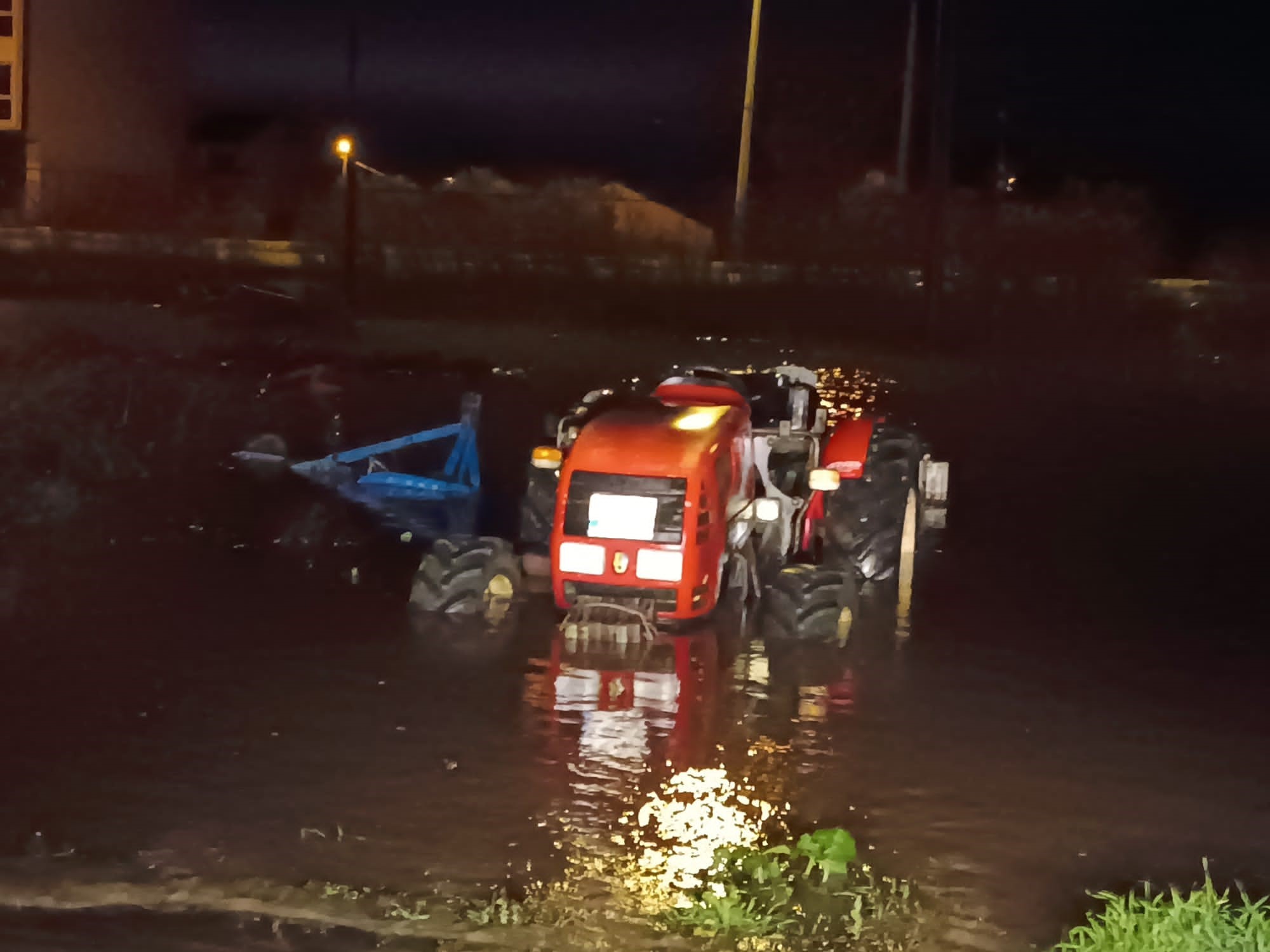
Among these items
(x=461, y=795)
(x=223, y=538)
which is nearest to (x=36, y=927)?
(x=461, y=795)

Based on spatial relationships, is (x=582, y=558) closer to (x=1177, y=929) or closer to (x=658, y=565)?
(x=658, y=565)

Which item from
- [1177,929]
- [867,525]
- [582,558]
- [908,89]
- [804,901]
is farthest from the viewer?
[908,89]

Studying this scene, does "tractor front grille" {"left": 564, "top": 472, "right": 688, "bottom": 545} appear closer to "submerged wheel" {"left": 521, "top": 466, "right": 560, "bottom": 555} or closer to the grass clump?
"submerged wheel" {"left": 521, "top": 466, "right": 560, "bottom": 555}

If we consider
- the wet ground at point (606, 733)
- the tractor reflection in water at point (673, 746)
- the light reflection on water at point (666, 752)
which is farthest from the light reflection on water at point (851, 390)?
the light reflection on water at point (666, 752)

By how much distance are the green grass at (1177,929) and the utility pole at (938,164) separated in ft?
86.8

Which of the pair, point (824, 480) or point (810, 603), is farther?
point (824, 480)

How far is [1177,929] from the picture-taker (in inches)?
235

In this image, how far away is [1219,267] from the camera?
54031mm

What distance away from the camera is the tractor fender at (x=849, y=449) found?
12.7 meters

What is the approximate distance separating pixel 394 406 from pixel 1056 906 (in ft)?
56.9

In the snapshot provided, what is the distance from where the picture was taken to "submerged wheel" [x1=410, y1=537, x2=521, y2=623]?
11.5 meters

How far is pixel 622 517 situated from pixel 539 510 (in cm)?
184

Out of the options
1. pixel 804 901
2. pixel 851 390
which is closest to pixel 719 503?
pixel 804 901

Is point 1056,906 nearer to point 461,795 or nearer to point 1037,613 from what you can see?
point 461,795
